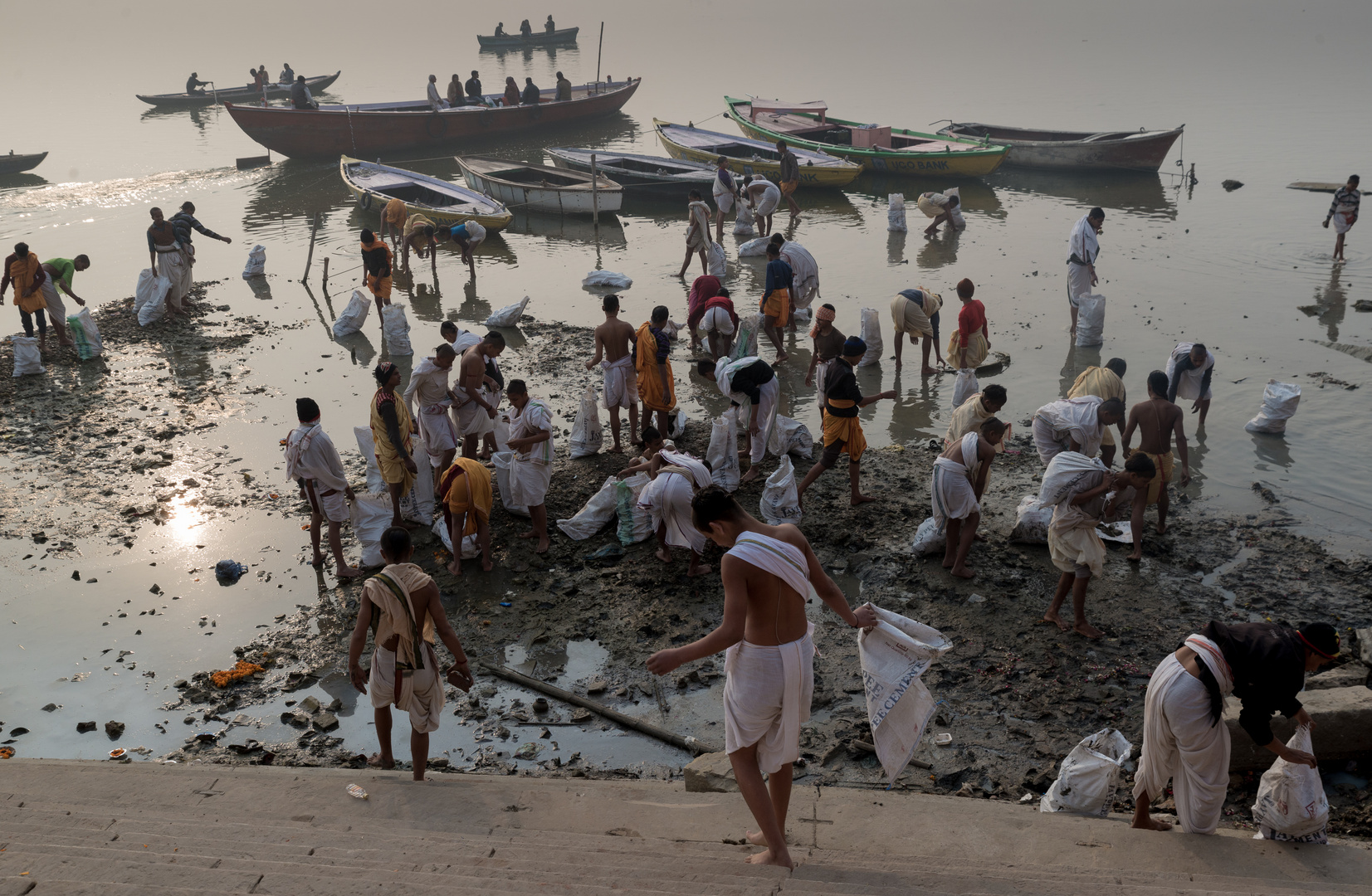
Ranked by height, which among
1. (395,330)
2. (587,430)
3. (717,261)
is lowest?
(587,430)

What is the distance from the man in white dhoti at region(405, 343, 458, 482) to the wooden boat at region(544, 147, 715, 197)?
13446mm

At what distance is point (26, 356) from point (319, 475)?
6.78 meters

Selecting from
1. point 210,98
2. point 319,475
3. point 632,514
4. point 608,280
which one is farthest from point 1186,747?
point 210,98

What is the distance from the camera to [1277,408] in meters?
9.10

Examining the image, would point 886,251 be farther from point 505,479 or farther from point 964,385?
point 505,479

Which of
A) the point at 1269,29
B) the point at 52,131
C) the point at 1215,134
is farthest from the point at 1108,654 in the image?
the point at 1269,29

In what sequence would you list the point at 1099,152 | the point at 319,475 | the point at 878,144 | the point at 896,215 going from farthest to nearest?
the point at 878,144 → the point at 1099,152 → the point at 896,215 → the point at 319,475

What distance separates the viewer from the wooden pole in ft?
17.8

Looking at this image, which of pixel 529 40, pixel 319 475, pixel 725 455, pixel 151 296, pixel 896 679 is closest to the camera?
pixel 896 679

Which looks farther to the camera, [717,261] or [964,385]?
[717,261]

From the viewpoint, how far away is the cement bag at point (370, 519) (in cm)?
751

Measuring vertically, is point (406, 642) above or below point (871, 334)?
below

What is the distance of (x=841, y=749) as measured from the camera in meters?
5.30

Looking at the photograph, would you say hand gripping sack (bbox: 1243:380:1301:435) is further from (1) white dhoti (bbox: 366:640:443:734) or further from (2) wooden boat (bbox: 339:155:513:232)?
(2) wooden boat (bbox: 339:155:513:232)
